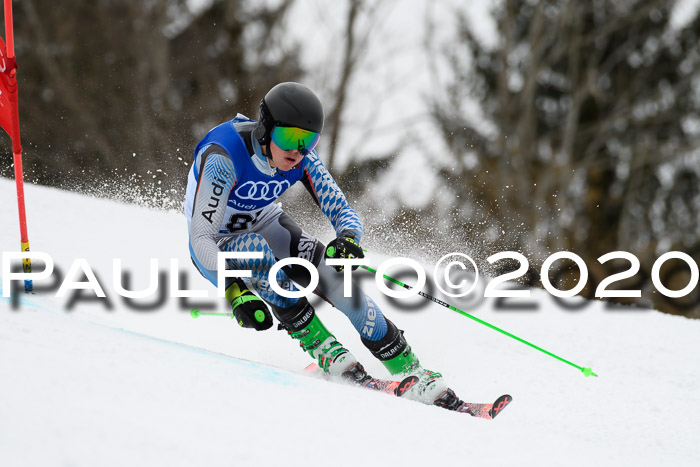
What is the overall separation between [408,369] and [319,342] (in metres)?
0.43

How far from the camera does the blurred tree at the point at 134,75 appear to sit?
1658 cm

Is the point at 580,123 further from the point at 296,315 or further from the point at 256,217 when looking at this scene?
the point at 296,315

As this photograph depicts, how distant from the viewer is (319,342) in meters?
3.47

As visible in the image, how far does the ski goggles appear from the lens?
312cm

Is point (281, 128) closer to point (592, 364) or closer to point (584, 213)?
point (592, 364)

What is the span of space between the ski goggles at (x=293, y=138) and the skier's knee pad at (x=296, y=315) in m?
0.71

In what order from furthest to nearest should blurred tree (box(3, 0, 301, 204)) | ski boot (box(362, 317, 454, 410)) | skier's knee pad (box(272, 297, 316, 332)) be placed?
blurred tree (box(3, 0, 301, 204)) < skier's knee pad (box(272, 297, 316, 332)) < ski boot (box(362, 317, 454, 410))

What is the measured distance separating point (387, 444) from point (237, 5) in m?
17.2

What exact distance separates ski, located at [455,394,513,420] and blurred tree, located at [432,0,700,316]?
582 inches

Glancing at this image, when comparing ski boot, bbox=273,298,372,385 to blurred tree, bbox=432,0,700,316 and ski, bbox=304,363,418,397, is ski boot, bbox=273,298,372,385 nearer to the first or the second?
ski, bbox=304,363,418,397

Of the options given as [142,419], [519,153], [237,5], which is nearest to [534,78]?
[519,153]

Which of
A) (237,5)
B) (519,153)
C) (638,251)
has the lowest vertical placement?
(638,251)

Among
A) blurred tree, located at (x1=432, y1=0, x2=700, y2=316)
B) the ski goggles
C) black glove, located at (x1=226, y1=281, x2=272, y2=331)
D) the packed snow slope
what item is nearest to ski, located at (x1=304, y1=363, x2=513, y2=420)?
the packed snow slope

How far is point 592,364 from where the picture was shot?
458 centimetres
